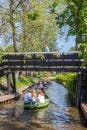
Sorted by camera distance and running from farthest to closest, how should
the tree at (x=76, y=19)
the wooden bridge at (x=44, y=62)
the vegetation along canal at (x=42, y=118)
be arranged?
the wooden bridge at (x=44, y=62) → the vegetation along canal at (x=42, y=118) → the tree at (x=76, y=19)

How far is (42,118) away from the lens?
26438 millimetres

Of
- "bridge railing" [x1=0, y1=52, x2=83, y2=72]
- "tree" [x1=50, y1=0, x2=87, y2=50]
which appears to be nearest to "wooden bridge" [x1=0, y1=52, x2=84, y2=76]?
"bridge railing" [x1=0, y1=52, x2=83, y2=72]

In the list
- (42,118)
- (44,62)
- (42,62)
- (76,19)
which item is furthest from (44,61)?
(76,19)

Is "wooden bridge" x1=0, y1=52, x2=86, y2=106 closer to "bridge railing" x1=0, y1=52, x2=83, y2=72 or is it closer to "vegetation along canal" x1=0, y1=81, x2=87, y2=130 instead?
"bridge railing" x1=0, y1=52, x2=83, y2=72

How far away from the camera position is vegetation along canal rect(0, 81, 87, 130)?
75.5ft

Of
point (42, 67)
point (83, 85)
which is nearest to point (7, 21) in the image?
point (42, 67)

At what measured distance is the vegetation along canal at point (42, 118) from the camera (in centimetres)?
2302

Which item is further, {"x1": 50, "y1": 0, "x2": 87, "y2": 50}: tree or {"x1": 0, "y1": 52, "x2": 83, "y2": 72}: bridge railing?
{"x1": 0, "y1": 52, "x2": 83, "y2": 72}: bridge railing

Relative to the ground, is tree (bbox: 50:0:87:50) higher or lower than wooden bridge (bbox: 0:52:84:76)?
higher

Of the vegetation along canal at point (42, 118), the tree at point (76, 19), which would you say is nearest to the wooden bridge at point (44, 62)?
the vegetation along canal at point (42, 118)

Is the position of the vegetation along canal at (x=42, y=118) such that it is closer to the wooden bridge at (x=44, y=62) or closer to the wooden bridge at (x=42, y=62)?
the wooden bridge at (x=44, y=62)

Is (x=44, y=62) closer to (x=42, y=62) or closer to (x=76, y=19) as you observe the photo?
(x=42, y=62)

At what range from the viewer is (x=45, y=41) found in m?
45.8

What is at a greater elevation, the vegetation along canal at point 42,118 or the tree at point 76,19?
the tree at point 76,19
